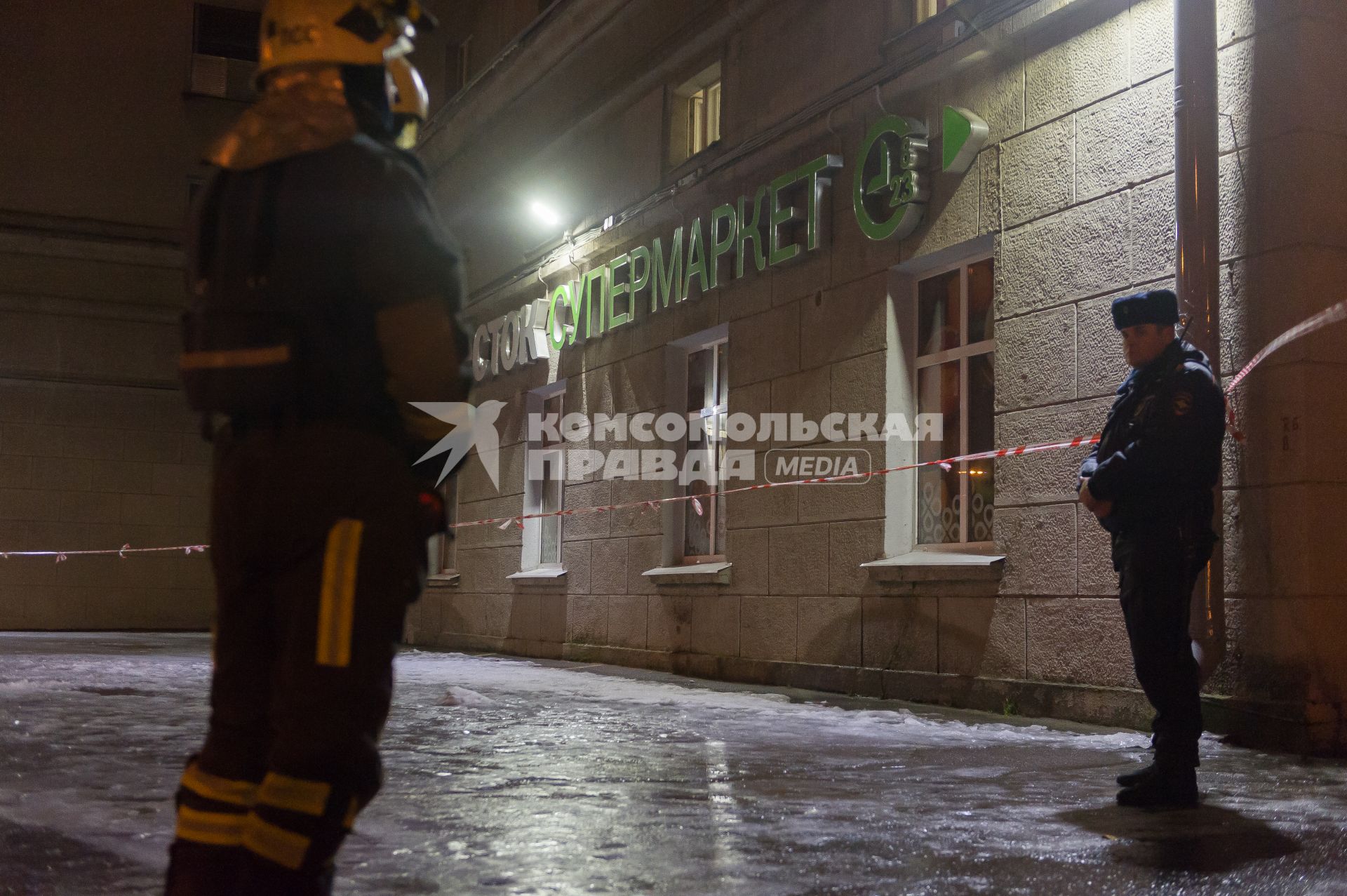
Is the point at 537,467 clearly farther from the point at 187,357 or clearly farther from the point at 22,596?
the point at 187,357

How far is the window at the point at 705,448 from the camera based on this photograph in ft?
37.8

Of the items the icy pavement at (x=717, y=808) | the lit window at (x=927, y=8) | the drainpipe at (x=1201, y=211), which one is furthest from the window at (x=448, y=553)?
the drainpipe at (x=1201, y=211)

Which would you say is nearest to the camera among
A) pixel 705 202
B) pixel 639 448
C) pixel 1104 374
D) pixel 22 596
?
pixel 1104 374

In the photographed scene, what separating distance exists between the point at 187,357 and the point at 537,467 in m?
12.3

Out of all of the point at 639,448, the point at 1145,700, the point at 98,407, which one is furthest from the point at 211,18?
the point at 1145,700

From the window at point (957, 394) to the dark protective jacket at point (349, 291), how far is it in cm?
642

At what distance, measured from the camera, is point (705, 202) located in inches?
452

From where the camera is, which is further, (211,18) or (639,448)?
(211,18)

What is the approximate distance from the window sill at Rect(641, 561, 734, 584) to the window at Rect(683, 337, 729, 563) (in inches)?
8.8

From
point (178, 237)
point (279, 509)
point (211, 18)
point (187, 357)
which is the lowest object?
point (279, 509)

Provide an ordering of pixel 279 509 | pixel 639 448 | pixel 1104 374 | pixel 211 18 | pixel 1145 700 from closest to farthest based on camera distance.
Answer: pixel 279 509, pixel 1145 700, pixel 1104 374, pixel 639 448, pixel 211 18

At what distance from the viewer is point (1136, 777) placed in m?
4.64

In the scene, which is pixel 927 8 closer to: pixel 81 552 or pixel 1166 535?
pixel 1166 535

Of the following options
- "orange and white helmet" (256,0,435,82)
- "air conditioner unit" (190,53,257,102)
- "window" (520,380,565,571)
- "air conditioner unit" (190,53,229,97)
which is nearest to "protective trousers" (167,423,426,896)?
"orange and white helmet" (256,0,435,82)
